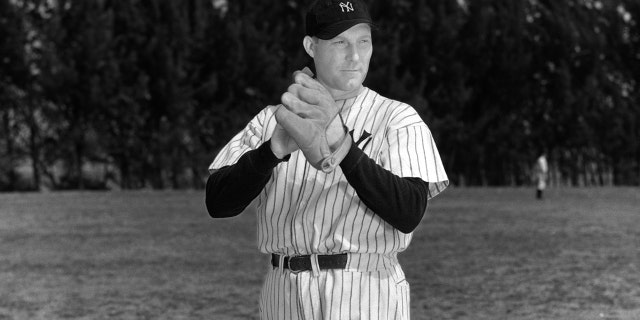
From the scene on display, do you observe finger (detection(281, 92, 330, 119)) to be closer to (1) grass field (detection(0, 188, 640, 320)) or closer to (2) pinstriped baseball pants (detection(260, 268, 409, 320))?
A: (2) pinstriped baseball pants (detection(260, 268, 409, 320))

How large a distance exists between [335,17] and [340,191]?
48 cm

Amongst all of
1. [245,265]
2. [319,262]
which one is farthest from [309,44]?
[245,265]

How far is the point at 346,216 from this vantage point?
290 centimetres

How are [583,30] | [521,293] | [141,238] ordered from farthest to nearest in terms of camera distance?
[583,30] < [141,238] < [521,293]

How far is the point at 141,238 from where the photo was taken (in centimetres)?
1984

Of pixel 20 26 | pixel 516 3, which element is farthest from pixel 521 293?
pixel 516 3

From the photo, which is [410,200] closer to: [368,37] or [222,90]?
[368,37]

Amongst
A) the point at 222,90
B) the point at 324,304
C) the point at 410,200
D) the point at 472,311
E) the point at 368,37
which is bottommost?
the point at 472,311

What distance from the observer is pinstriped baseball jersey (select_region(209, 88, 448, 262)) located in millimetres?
2883

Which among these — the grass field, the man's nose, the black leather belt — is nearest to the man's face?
the man's nose

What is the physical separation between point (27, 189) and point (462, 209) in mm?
21916

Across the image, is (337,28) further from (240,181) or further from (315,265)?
(315,265)

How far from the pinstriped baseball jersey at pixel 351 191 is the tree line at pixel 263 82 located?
38.8m

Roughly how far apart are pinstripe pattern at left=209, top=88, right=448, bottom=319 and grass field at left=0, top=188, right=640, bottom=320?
23.8ft
